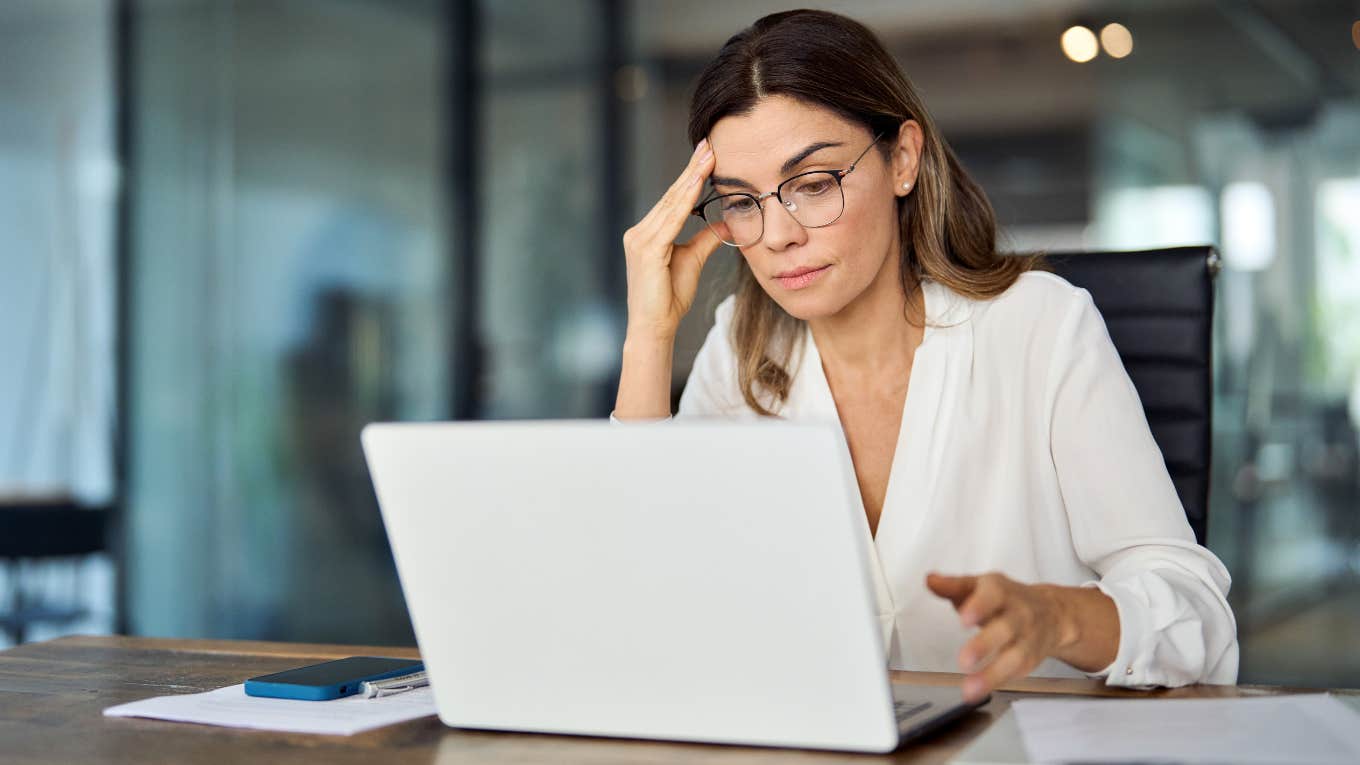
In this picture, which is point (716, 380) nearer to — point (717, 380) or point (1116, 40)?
point (717, 380)

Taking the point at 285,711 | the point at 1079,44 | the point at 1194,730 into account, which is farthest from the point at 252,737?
the point at 1079,44

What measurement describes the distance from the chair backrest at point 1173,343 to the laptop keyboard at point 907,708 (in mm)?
749

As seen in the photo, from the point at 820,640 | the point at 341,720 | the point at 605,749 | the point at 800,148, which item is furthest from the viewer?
the point at 800,148

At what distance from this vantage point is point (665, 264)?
6.00ft

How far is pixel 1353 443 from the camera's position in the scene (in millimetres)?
3562

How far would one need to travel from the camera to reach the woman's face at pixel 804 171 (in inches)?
64.0

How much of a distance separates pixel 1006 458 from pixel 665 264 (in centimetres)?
53

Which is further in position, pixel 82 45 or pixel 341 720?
pixel 82 45

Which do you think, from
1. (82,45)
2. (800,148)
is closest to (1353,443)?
(800,148)

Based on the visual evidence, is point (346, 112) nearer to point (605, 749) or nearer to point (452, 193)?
point (452, 193)

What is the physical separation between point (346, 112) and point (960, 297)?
3.08 m

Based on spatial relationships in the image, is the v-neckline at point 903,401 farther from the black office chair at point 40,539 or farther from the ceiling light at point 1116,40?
the black office chair at point 40,539

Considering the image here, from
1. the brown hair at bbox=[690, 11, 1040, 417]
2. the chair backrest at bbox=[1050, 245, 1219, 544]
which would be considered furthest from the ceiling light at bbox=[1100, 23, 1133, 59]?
the chair backrest at bbox=[1050, 245, 1219, 544]

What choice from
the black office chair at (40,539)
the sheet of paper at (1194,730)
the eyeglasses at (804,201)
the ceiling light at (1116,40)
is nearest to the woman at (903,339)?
the eyeglasses at (804,201)
